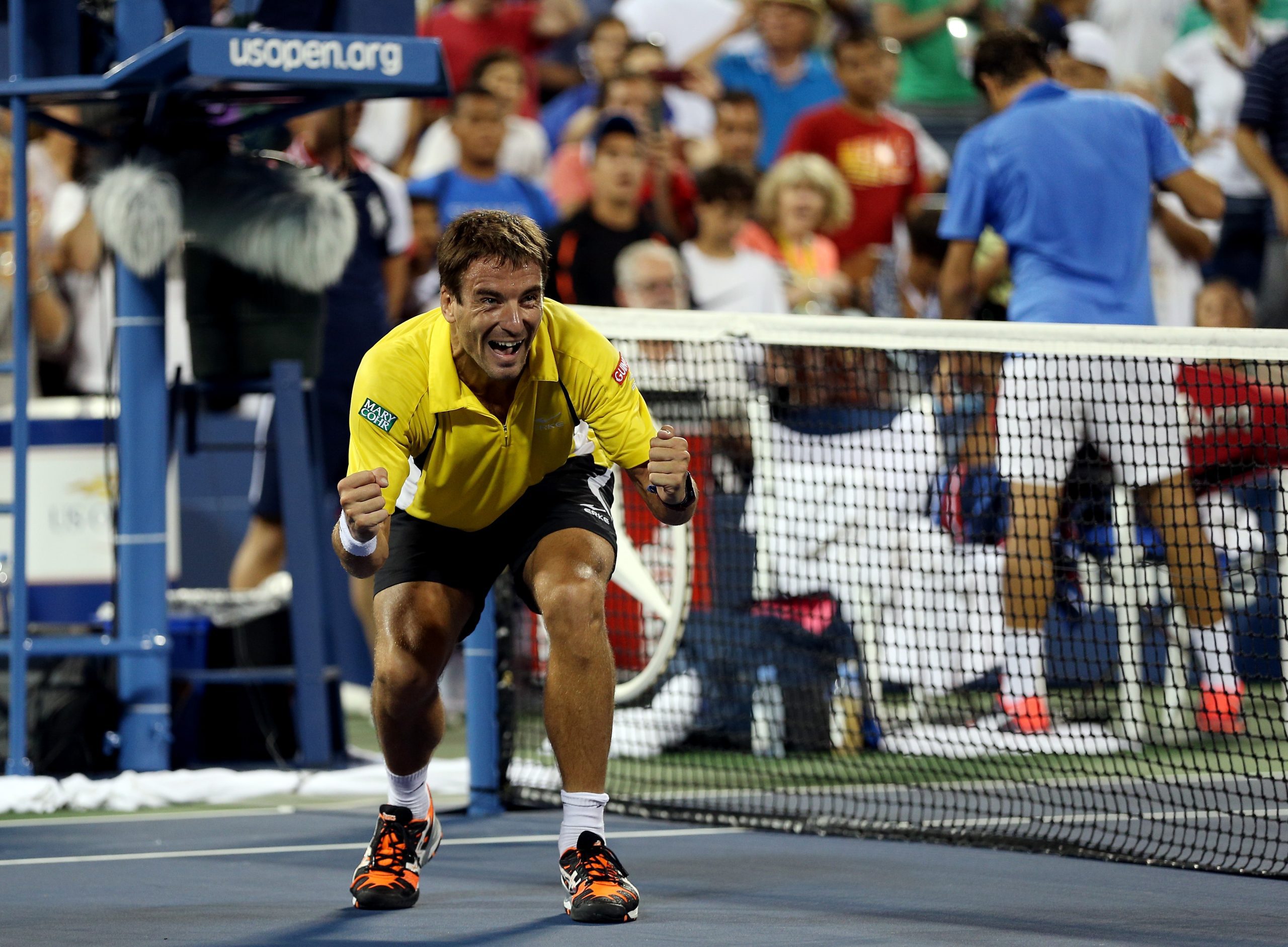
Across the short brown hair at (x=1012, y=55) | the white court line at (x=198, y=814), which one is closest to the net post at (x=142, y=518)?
the white court line at (x=198, y=814)

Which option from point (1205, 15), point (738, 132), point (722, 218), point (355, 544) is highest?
point (1205, 15)

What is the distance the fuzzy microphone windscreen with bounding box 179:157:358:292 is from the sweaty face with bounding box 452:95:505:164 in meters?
2.68

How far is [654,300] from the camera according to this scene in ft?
30.5

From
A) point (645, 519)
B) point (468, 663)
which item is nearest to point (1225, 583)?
point (645, 519)

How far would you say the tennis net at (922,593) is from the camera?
22.5 feet

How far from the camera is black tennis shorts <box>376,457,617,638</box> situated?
202 inches

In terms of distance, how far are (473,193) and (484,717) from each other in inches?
168

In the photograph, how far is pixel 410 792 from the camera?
521 cm

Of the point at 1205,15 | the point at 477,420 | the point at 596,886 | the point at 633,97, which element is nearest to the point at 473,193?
the point at 633,97

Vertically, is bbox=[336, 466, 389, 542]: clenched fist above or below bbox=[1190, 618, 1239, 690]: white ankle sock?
above

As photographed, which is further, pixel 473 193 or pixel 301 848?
pixel 473 193

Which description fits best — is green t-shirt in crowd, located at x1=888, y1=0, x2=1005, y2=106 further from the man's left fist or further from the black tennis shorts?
the man's left fist

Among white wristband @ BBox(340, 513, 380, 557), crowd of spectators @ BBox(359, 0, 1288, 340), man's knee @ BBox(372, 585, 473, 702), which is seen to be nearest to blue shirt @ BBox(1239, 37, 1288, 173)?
crowd of spectators @ BBox(359, 0, 1288, 340)

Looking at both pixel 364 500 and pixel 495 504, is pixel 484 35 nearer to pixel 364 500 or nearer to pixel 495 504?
pixel 495 504
